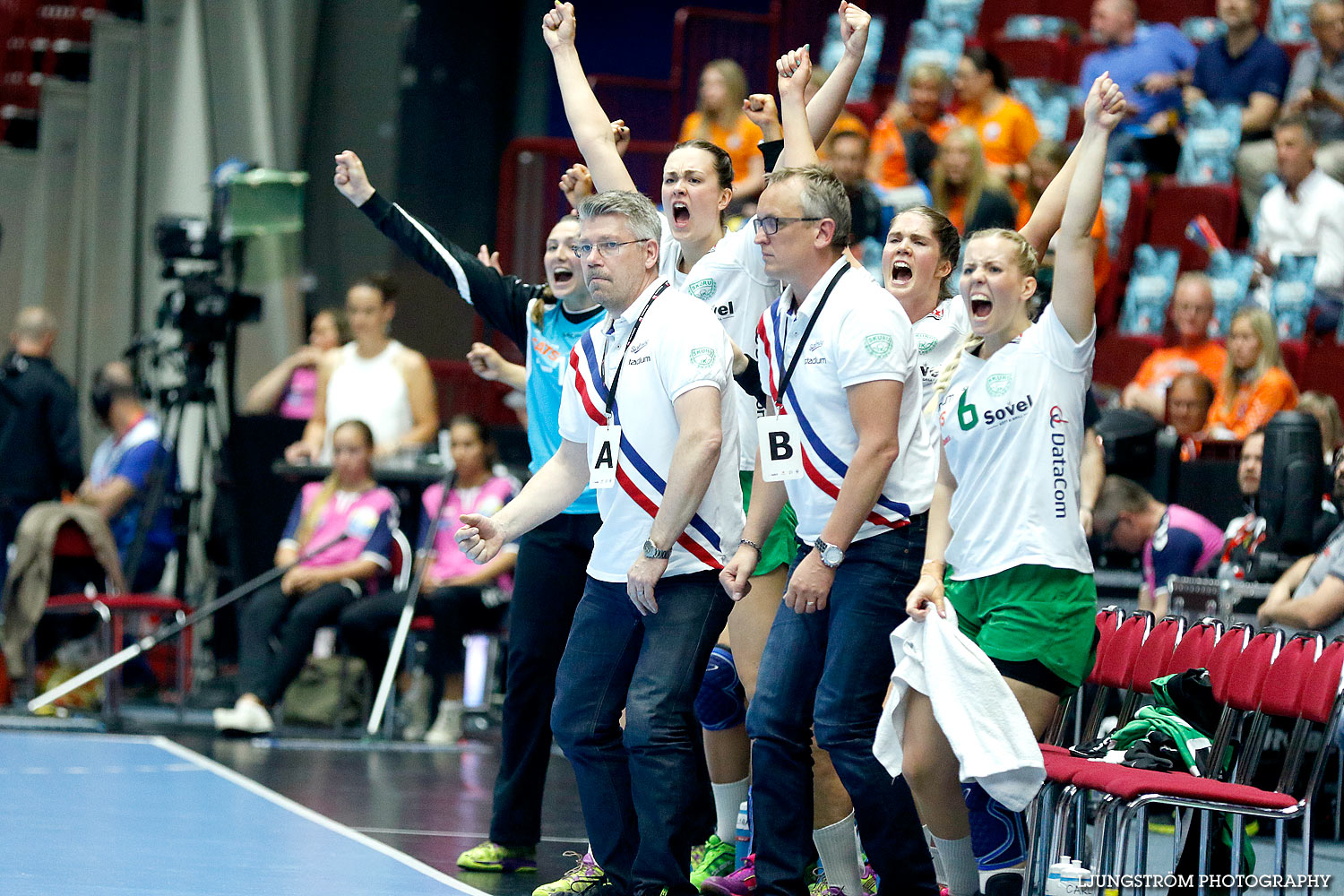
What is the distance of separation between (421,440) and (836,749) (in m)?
5.54

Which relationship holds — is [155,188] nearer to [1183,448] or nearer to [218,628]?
[218,628]

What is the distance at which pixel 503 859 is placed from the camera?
510 centimetres

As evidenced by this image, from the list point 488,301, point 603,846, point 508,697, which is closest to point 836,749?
point 603,846

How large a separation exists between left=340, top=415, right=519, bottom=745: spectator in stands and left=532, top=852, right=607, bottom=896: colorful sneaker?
3.66m

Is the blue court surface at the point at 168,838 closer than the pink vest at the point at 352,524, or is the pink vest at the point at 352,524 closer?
the blue court surface at the point at 168,838

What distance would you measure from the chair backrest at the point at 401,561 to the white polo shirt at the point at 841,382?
181 inches

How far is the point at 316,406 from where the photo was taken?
936 cm

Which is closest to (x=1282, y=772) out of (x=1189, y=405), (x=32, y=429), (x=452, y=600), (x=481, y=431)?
(x=1189, y=405)

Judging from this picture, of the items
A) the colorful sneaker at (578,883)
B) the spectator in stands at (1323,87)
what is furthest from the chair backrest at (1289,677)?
the spectator in stands at (1323,87)

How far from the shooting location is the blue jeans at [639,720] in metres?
4.04

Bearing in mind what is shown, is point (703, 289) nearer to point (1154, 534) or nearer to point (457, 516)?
point (1154, 534)

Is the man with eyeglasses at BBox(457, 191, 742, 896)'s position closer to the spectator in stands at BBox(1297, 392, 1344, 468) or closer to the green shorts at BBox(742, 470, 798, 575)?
the green shorts at BBox(742, 470, 798, 575)

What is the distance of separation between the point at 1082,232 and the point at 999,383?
40cm

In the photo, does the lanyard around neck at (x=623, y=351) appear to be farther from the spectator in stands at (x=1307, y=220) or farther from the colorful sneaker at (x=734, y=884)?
the spectator in stands at (x=1307, y=220)
